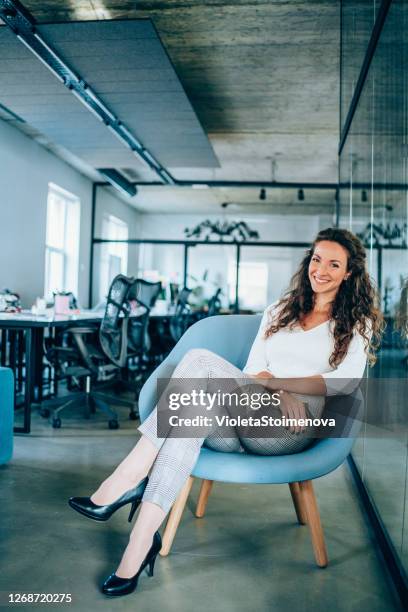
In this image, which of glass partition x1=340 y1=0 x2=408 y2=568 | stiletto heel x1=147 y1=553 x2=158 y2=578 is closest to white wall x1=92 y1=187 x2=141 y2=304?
glass partition x1=340 y1=0 x2=408 y2=568

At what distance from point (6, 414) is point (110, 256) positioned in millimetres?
8544

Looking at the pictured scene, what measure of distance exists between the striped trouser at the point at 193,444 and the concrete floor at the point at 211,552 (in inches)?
13.7

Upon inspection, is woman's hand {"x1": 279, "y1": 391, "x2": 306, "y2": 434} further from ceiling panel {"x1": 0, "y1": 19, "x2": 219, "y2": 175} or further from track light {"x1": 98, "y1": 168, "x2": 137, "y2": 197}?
track light {"x1": 98, "y1": 168, "x2": 137, "y2": 197}

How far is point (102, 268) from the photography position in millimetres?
11305

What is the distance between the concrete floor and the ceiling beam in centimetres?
291

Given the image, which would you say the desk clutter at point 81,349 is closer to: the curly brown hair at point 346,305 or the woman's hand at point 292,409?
the curly brown hair at point 346,305

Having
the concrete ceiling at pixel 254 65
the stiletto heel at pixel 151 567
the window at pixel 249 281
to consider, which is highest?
the concrete ceiling at pixel 254 65

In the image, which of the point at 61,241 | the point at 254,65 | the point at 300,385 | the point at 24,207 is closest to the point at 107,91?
the point at 254,65

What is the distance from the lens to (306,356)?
2.06 m

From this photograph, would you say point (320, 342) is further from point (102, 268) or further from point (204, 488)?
point (102, 268)

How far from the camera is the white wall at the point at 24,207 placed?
286 inches

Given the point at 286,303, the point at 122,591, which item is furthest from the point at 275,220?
the point at 122,591

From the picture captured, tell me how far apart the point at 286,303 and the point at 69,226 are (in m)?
8.50

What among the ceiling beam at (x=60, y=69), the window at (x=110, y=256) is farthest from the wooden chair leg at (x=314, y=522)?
the window at (x=110, y=256)
